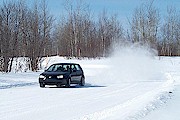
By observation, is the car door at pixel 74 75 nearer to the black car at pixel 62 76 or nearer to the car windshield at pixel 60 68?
the black car at pixel 62 76

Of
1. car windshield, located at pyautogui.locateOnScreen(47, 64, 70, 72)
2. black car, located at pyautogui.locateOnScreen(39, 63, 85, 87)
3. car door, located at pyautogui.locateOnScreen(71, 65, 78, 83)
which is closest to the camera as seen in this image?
black car, located at pyautogui.locateOnScreen(39, 63, 85, 87)

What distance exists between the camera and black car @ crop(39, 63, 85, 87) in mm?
20812

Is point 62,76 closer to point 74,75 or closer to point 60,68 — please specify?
point 74,75

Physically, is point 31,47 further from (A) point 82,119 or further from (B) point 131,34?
(B) point 131,34

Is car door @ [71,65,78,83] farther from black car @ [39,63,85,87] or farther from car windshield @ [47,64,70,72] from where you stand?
car windshield @ [47,64,70,72]

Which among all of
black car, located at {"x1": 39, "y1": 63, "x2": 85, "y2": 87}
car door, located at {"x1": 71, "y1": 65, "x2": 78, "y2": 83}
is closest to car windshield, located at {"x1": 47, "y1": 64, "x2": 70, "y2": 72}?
black car, located at {"x1": 39, "y1": 63, "x2": 85, "y2": 87}

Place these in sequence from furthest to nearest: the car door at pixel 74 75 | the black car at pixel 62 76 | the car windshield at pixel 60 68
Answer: the car windshield at pixel 60 68
the car door at pixel 74 75
the black car at pixel 62 76

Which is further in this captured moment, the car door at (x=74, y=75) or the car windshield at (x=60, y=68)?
the car windshield at (x=60, y=68)

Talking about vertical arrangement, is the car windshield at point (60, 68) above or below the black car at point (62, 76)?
above

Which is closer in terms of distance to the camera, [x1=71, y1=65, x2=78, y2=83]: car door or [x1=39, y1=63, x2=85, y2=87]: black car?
[x1=39, y1=63, x2=85, y2=87]: black car

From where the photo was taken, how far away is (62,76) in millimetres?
21031

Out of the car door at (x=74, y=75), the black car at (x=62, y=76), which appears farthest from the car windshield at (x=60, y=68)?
the car door at (x=74, y=75)

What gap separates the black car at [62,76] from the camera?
2081cm

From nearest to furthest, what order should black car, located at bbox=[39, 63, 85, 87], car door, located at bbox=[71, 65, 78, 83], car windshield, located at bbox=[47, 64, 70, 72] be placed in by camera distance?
black car, located at bbox=[39, 63, 85, 87] → car door, located at bbox=[71, 65, 78, 83] → car windshield, located at bbox=[47, 64, 70, 72]
